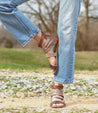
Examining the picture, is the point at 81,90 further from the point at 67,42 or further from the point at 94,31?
the point at 94,31

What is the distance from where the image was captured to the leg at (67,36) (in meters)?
2.53

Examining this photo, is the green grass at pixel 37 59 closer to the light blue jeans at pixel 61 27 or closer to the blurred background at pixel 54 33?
the blurred background at pixel 54 33

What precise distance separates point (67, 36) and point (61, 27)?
0.12 m

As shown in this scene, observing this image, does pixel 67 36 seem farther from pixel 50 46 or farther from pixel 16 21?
pixel 16 21

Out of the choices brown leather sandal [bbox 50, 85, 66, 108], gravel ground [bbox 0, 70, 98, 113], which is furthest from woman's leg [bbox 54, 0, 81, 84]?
gravel ground [bbox 0, 70, 98, 113]

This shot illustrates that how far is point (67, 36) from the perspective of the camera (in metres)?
2.59

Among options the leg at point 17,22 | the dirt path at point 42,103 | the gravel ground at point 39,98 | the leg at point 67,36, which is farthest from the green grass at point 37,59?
the leg at point 17,22

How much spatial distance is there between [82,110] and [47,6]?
497 inches

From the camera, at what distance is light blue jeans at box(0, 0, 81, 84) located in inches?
94.0

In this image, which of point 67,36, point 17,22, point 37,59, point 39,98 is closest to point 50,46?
point 67,36

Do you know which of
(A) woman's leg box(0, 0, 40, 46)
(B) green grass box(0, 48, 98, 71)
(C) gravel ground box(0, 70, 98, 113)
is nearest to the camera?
(A) woman's leg box(0, 0, 40, 46)

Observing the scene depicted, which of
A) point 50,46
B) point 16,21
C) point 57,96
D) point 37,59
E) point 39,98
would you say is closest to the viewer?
point 16,21

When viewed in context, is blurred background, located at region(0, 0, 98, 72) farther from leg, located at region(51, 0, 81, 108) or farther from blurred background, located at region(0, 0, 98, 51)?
leg, located at region(51, 0, 81, 108)

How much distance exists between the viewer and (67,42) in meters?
2.59
